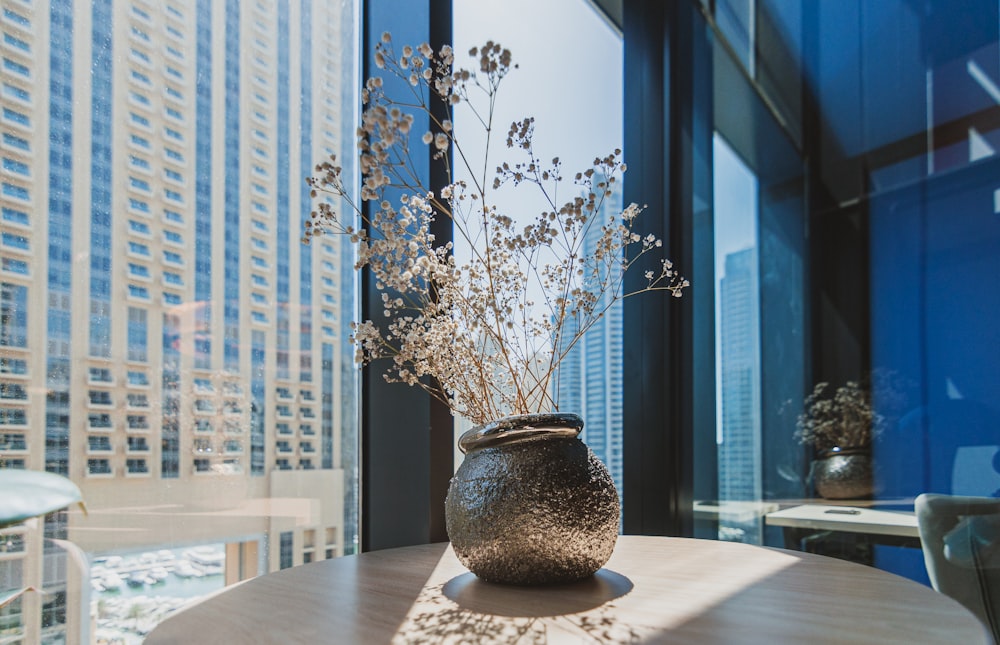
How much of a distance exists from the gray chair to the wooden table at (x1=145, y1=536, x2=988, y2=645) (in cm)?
56

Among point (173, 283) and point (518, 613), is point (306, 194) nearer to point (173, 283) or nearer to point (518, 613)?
point (173, 283)

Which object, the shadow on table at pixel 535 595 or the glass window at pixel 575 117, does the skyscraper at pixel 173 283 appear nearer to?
the shadow on table at pixel 535 595

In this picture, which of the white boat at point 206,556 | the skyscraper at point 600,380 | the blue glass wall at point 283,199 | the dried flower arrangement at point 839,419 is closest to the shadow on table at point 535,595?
the white boat at point 206,556

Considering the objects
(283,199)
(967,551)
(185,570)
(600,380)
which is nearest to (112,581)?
(185,570)

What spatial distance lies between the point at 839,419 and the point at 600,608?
3.91 feet

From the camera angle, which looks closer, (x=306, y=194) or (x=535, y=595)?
(x=535, y=595)

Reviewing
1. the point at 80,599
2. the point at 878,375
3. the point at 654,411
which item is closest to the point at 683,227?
the point at 654,411

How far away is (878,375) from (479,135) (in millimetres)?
1155

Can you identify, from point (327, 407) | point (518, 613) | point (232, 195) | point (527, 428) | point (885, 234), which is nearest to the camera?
point (518, 613)

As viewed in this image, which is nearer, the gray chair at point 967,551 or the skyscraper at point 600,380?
the gray chair at point 967,551

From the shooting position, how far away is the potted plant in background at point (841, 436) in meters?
1.59

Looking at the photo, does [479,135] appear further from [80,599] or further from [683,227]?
[80,599]

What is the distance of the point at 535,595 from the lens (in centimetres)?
81

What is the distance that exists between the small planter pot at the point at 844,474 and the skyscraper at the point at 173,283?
119cm
